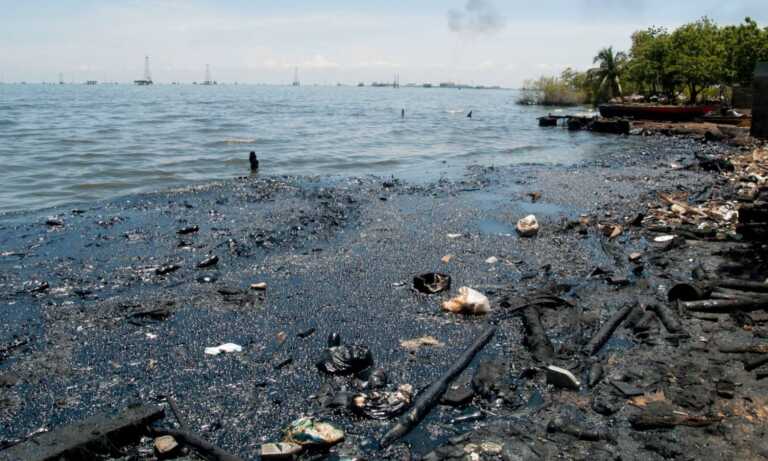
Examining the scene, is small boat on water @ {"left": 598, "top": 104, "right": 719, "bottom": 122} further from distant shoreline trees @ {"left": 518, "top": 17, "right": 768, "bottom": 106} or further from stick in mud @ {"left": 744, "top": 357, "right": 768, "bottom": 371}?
stick in mud @ {"left": 744, "top": 357, "right": 768, "bottom": 371}

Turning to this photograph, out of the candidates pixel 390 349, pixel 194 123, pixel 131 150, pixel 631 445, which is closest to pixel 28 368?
pixel 390 349

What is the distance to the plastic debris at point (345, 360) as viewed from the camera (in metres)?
4.87

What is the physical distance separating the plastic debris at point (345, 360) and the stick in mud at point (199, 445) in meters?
1.32

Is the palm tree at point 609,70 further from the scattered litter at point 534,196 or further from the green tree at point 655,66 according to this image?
the scattered litter at point 534,196

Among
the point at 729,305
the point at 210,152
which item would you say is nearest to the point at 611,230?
the point at 729,305

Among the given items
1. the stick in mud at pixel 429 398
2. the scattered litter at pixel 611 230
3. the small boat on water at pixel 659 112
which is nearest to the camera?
the stick in mud at pixel 429 398

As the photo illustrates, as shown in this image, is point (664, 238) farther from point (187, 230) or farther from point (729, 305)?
point (187, 230)

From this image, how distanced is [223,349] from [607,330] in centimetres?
399

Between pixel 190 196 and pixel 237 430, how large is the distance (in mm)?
10196

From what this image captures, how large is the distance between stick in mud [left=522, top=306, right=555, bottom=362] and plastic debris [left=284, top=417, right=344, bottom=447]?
7.08 ft

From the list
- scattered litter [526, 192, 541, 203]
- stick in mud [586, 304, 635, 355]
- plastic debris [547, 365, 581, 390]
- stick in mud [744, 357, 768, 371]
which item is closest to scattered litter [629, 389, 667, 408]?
plastic debris [547, 365, 581, 390]

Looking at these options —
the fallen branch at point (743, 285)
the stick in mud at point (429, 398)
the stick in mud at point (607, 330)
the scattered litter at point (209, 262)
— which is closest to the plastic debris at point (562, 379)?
the stick in mud at point (607, 330)

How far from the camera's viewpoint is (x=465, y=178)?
17.1m

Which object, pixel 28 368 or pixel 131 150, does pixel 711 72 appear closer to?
pixel 131 150
